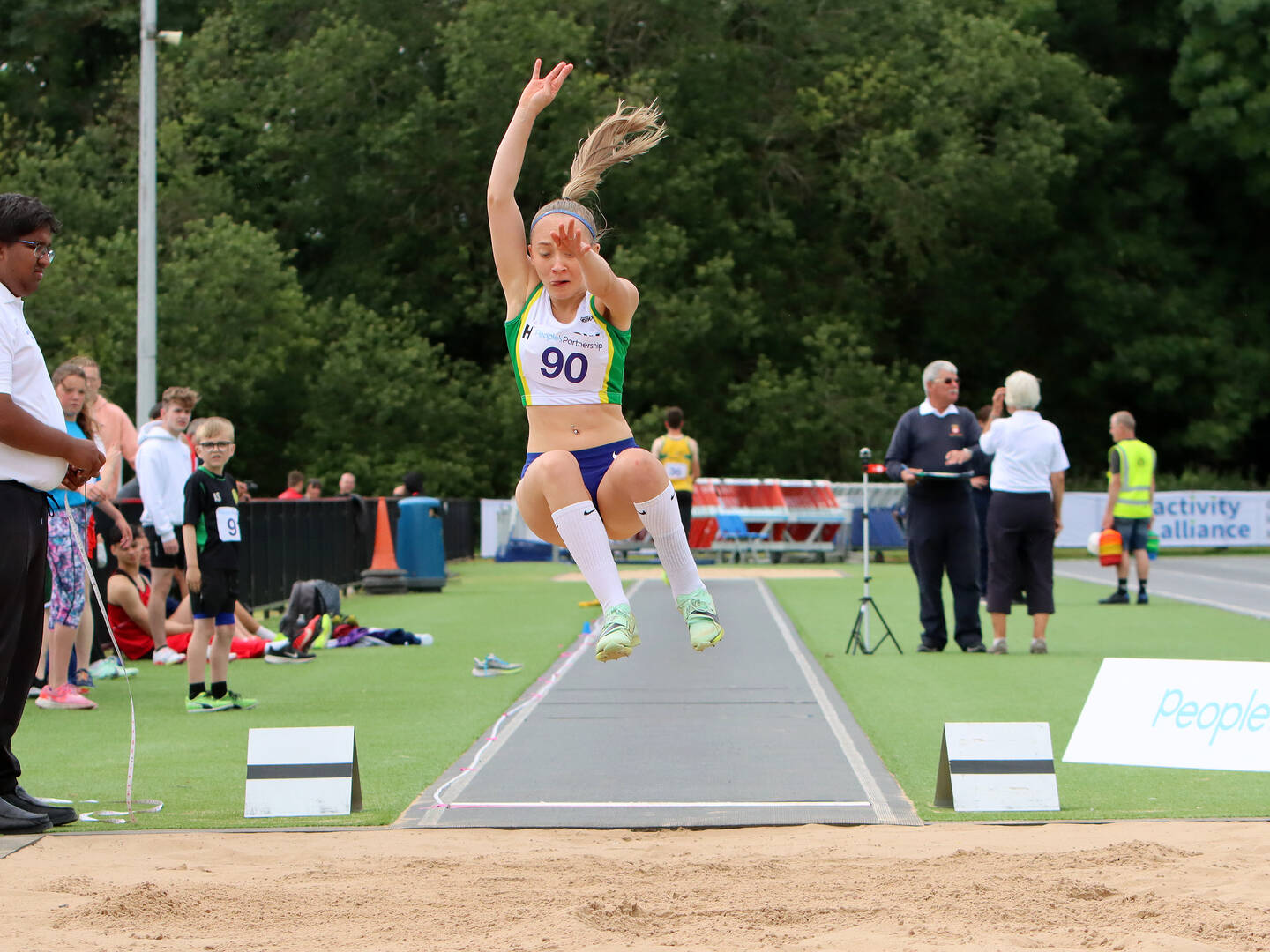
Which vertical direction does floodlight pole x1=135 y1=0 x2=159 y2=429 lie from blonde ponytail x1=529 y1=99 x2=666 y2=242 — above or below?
above

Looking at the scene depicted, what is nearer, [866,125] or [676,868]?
[676,868]

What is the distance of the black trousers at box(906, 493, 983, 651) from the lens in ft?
42.0

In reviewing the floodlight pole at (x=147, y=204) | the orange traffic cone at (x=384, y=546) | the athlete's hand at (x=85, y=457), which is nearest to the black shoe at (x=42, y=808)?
the athlete's hand at (x=85, y=457)

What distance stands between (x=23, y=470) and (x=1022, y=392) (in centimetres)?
852

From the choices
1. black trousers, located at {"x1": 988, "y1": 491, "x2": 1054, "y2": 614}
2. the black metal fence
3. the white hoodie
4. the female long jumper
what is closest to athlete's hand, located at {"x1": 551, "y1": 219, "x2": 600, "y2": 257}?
the female long jumper

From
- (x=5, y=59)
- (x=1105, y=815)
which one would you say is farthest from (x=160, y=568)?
(x=5, y=59)

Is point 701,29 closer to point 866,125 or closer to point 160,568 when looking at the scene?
point 866,125

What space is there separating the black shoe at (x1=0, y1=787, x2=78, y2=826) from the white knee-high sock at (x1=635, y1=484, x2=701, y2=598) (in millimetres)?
2776

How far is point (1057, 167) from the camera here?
3819cm

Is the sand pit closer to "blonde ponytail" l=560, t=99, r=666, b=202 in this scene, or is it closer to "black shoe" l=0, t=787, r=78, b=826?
"black shoe" l=0, t=787, r=78, b=826

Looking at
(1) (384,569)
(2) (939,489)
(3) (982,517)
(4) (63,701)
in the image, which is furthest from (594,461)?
(1) (384,569)

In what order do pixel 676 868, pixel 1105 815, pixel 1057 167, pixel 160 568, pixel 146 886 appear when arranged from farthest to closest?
pixel 1057 167, pixel 160 568, pixel 1105 815, pixel 676 868, pixel 146 886

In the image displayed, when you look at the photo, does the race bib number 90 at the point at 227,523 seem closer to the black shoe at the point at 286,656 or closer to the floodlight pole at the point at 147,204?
the black shoe at the point at 286,656

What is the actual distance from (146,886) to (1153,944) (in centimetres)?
328
